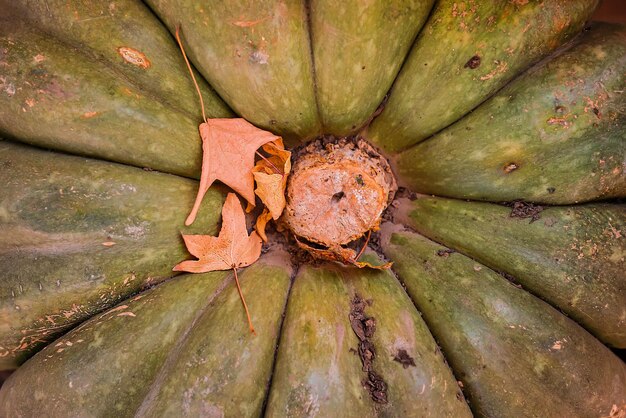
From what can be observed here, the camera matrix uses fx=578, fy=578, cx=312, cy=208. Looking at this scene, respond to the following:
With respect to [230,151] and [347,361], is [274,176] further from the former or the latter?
[347,361]

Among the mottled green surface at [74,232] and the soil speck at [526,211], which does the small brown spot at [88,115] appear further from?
the soil speck at [526,211]

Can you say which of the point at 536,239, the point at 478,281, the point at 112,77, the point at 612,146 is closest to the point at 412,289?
the point at 478,281

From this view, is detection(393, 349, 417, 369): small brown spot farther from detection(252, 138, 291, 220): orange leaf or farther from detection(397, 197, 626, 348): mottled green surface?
detection(252, 138, 291, 220): orange leaf

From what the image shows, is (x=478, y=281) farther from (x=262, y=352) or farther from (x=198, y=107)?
(x=198, y=107)

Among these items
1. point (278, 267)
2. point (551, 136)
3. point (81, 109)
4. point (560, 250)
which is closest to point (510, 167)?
point (551, 136)

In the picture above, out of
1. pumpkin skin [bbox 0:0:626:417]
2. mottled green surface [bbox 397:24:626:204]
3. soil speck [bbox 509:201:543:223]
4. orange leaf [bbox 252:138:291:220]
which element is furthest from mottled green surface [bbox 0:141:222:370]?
soil speck [bbox 509:201:543:223]
